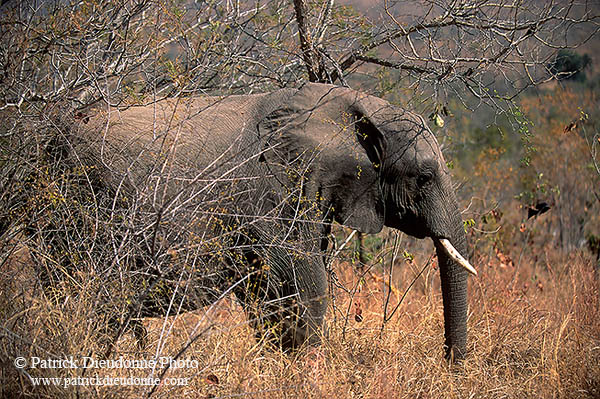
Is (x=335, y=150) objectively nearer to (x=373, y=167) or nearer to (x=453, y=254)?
(x=373, y=167)

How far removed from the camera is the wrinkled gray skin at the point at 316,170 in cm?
461

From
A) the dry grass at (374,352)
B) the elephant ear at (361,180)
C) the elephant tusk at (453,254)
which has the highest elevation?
the elephant ear at (361,180)

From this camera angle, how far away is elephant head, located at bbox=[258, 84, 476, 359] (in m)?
4.71

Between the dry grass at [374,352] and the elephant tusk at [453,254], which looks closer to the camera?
the dry grass at [374,352]

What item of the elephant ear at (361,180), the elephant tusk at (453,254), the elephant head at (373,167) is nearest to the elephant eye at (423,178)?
the elephant head at (373,167)

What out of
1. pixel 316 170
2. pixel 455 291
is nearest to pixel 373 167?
pixel 316 170

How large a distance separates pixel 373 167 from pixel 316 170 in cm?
45

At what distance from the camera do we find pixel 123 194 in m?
4.33

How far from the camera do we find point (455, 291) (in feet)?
16.2

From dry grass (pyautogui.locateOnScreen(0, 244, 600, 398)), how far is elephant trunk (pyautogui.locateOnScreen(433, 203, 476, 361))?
15cm

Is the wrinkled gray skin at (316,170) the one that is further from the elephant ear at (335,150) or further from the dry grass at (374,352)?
the dry grass at (374,352)

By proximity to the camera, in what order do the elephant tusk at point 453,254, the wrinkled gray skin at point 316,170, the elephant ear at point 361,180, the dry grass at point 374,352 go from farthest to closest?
the elephant tusk at point 453,254 → the elephant ear at point 361,180 → the wrinkled gray skin at point 316,170 → the dry grass at point 374,352

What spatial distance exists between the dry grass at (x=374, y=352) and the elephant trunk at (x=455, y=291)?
153mm

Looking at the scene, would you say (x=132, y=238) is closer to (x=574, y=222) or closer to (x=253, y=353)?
(x=253, y=353)
